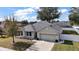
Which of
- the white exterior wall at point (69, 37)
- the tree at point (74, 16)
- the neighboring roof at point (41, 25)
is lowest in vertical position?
the white exterior wall at point (69, 37)

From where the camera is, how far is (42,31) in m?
2.14

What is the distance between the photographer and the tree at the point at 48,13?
2.10 metres

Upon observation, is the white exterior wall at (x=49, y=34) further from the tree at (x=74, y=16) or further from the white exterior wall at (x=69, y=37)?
the tree at (x=74, y=16)

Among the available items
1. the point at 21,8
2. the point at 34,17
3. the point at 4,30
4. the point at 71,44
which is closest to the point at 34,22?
the point at 34,17

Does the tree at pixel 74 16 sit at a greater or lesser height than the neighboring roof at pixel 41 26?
Answer: greater

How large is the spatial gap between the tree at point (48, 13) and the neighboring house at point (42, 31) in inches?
2.2

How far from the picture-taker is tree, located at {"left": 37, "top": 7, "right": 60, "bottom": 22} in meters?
2.10

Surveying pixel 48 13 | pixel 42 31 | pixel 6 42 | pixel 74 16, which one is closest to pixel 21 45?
pixel 6 42

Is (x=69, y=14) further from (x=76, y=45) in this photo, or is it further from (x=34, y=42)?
(x=34, y=42)

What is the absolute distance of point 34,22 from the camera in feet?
6.93

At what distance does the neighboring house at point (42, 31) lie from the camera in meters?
2.12

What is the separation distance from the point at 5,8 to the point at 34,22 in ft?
1.16

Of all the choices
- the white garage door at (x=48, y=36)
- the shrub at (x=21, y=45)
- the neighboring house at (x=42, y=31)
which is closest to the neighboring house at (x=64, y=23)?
the neighboring house at (x=42, y=31)

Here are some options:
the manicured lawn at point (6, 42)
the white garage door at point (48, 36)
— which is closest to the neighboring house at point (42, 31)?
the white garage door at point (48, 36)
